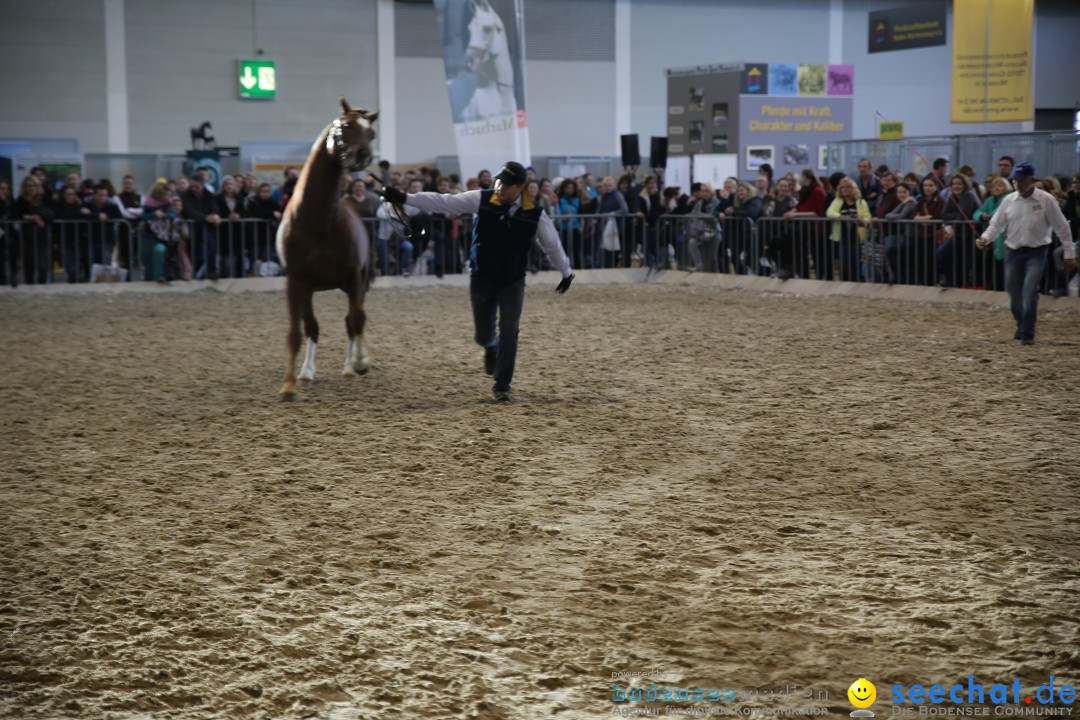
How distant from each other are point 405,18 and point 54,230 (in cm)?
1690

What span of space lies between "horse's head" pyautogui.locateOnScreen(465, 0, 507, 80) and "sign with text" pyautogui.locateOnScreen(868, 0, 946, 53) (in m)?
10.3

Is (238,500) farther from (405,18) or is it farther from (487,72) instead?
(405,18)

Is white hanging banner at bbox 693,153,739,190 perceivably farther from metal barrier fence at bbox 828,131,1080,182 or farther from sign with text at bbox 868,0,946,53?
sign with text at bbox 868,0,946,53

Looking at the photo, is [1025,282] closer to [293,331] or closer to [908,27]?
[293,331]

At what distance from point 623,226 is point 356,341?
12.7 m

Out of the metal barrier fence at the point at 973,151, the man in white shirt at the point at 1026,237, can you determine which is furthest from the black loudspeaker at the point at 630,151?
the man in white shirt at the point at 1026,237

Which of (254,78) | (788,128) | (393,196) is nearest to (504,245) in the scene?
(393,196)

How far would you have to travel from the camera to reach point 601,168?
108 ft

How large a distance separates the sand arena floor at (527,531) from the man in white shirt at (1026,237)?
0.70 meters

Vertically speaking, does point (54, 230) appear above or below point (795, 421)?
above

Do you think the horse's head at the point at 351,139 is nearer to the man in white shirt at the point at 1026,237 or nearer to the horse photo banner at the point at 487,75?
the man in white shirt at the point at 1026,237

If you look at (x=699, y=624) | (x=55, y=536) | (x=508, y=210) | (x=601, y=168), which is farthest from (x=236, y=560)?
(x=601, y=168)

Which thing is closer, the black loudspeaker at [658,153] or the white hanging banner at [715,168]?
the black loudspeaker at [658,153]

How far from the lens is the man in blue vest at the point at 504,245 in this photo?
9734mm
